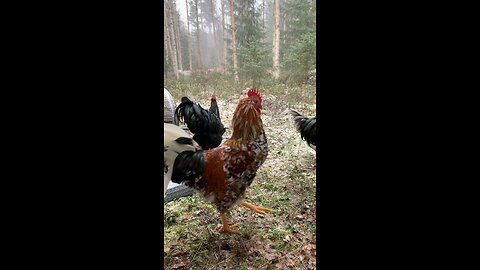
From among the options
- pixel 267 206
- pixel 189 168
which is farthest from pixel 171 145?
pixel 267 206

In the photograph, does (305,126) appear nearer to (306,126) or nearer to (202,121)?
(306,126)

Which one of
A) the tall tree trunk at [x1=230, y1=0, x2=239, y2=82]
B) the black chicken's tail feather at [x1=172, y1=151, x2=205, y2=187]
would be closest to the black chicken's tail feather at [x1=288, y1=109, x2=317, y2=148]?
the tall tree trunk at [x1=230, y1=0, x2=239, y2=82]

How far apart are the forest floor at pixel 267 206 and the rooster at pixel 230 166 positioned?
4 centimetres

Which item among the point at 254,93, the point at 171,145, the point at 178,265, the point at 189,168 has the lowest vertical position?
the point at 178,265

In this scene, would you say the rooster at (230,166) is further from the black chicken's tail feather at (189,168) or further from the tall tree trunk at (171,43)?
the tall tree trunk at (171,43)

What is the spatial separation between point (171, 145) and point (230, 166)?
0.83 feet

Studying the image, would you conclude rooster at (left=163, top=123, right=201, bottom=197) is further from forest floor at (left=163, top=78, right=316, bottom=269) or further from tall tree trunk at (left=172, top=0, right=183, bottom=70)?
tall tree trunk at (left=172, top=0, right=183, bottom=70)

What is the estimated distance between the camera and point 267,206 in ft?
3.70

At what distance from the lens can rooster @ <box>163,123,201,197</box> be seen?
106 centimetres

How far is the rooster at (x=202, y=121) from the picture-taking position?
1141 millimetres

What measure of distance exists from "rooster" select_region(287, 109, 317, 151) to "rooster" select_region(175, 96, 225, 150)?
33cm
